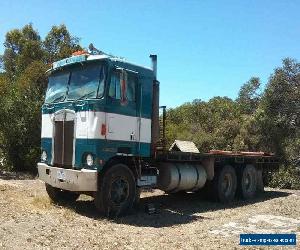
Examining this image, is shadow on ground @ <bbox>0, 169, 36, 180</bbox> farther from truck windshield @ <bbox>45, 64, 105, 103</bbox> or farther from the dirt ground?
truck windshield @ <bbox>45, 64, 105, 103</bbox>

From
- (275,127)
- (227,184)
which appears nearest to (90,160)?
(227,184)

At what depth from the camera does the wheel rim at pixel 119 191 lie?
1061cm

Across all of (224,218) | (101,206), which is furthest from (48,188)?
(224,218)

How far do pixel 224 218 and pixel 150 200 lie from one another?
303 cm

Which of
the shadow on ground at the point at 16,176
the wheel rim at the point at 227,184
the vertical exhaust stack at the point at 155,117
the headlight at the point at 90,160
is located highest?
the vertical exhaust stack at the point at 155,117

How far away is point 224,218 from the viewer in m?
11.2

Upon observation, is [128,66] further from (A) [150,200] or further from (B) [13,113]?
(B) [13,113]

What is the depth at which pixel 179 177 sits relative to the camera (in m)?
12.5

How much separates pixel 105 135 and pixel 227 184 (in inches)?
232

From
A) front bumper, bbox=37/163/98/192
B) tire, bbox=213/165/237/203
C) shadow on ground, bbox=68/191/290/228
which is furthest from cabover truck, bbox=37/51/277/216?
tire, bbox=213/165/237/203

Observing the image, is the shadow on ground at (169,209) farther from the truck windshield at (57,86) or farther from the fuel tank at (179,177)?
the truck windshield at (57,86)

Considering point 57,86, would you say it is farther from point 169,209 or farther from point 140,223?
point 169,209

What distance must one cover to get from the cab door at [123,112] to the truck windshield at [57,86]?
1.42 m

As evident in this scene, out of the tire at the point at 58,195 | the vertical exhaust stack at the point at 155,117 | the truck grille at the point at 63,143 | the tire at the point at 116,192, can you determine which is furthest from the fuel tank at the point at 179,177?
the truck grille at the point at 63,143
